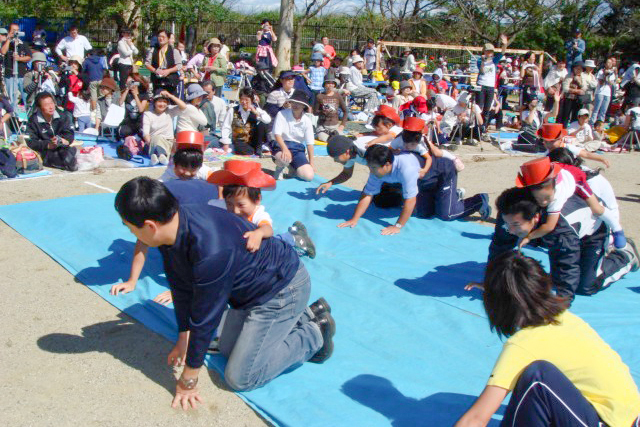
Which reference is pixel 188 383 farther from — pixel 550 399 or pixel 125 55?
pixel 125 55

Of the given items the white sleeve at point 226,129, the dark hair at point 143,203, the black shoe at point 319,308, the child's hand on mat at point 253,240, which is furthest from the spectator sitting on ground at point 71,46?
the dark hair at point 143,203

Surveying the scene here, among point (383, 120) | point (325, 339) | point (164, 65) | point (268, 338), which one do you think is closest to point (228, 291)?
point (268, 338)

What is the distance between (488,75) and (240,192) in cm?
928

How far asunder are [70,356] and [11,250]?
5.99ft

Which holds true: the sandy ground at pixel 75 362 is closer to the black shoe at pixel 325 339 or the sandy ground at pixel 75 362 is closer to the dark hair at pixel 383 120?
the black shoe at pixel 325 339

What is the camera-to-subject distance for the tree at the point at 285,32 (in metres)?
14.5

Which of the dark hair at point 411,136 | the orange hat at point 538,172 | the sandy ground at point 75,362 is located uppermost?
the orange hat at point 538,172

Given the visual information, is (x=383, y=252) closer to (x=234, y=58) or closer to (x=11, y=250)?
(x=11, y=250)

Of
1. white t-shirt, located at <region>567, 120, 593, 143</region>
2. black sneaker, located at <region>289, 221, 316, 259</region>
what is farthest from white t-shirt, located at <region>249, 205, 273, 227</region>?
white t-shirt, located at <region>567, 120, 593, 143</region>

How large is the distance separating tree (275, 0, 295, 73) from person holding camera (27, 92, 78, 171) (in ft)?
25.9

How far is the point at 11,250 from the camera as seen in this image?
491 cm

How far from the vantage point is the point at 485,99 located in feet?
39.6

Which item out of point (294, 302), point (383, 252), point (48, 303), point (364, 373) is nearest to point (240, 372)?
point (294, 302)

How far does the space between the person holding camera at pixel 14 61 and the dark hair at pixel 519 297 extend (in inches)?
397
